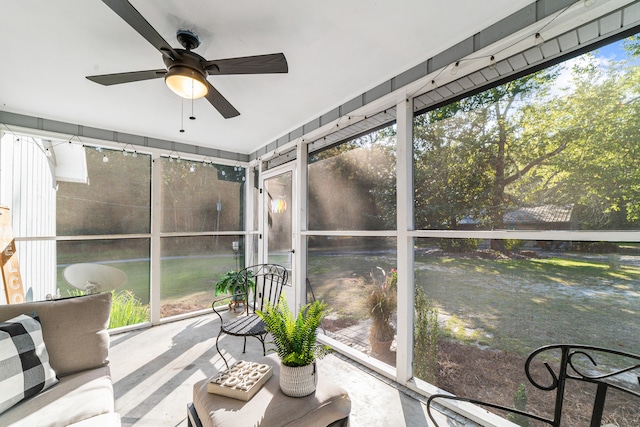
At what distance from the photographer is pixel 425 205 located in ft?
7.73

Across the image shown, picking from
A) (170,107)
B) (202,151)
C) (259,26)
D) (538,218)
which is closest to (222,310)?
(202,151)

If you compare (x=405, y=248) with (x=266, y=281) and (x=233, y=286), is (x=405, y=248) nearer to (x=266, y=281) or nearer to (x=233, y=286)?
(x=266, y=281)

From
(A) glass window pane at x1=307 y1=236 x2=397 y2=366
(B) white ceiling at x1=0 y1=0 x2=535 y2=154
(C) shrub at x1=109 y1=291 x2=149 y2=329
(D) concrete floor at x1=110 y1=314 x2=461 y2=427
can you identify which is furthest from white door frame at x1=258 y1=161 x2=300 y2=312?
(C) shrub at x1=109 y1=291 x2=149 y2=329

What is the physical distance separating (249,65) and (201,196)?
3136 millimetres

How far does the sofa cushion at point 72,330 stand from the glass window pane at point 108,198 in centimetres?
218

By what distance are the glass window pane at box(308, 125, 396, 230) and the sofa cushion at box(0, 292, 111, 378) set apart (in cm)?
223

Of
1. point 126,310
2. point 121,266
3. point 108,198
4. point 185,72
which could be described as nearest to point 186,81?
point 185,72

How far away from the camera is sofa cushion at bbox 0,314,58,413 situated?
1.43 m

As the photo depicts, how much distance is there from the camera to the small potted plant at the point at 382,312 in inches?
102

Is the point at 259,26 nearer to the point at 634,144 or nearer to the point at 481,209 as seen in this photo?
the point at 481,209

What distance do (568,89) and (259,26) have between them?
199 centimetres

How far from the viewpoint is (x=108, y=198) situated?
3807 mm

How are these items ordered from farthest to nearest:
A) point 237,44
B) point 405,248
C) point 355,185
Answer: point 355,185
point 405,248
point 237,44

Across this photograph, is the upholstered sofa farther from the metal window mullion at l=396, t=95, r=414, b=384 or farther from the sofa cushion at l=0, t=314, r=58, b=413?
the metal window mullion at l=396, t=95, r=414, b=384
